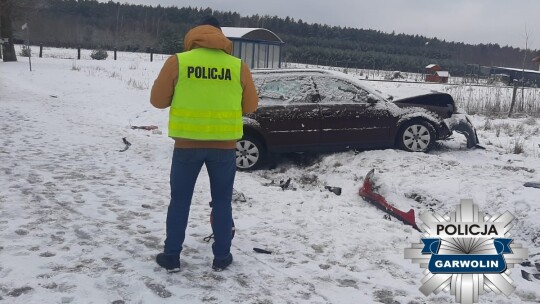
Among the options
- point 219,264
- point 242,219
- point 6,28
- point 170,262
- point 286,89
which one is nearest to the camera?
point 170,262

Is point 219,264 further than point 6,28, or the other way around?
point 6,28

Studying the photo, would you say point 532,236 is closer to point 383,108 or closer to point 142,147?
point 383,108

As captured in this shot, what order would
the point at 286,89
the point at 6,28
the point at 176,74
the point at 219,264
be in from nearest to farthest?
the point at 176,74 → the point at 219,264 → the point at 286,89 → the point at 6,28

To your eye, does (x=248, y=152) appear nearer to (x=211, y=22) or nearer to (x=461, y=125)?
(x=461, y=125)

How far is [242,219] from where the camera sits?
18.3 feet

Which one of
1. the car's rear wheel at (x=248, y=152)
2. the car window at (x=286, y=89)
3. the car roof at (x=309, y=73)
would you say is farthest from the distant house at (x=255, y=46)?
the car's rear wheel at (x=248, y=152)

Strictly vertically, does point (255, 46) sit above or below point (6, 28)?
below

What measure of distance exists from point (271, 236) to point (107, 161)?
4056mm

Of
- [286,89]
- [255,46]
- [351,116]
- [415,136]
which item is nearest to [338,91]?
[351,116]

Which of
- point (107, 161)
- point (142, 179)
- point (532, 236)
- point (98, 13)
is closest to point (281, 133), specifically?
point (142, 179)

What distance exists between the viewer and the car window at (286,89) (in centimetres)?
816

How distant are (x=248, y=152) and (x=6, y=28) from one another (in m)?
26.4

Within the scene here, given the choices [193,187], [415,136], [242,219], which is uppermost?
[415,136]

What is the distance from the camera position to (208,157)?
3.87m
